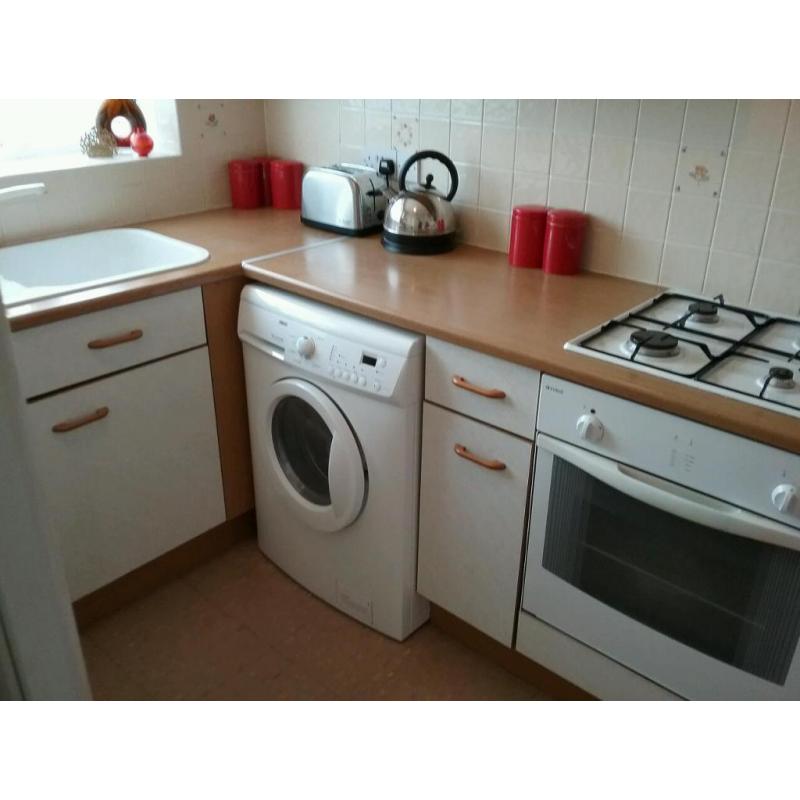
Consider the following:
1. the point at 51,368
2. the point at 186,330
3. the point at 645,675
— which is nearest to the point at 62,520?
the point at 51,368

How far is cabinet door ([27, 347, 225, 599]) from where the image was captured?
176 cm

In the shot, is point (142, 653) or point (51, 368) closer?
point (51, 368)

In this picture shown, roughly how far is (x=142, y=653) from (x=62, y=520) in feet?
1.39

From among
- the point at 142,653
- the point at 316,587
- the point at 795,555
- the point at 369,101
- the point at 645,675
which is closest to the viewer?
the point at 795,555

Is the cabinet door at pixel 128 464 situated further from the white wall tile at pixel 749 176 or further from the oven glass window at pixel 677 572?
the white wall tile at pixel 749 176

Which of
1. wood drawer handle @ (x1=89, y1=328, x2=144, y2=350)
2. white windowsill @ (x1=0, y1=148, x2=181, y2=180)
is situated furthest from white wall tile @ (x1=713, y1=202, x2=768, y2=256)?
white windowsill @ (x1=0, y1=148, x2=181, y2=180)

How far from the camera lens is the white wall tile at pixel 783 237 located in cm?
159

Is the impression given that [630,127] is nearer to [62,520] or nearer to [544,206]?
[544,206]

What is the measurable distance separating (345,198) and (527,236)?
23.5 inches

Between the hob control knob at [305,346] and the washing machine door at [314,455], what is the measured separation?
0.09 m

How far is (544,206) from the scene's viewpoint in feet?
6.50

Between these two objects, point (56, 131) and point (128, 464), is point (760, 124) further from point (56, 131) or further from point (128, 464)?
point (56, 131)

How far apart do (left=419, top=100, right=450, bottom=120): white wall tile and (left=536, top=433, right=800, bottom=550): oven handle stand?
1102mm

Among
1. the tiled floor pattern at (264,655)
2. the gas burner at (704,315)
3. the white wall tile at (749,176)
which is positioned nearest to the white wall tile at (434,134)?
the white wall tile at (749,176)
